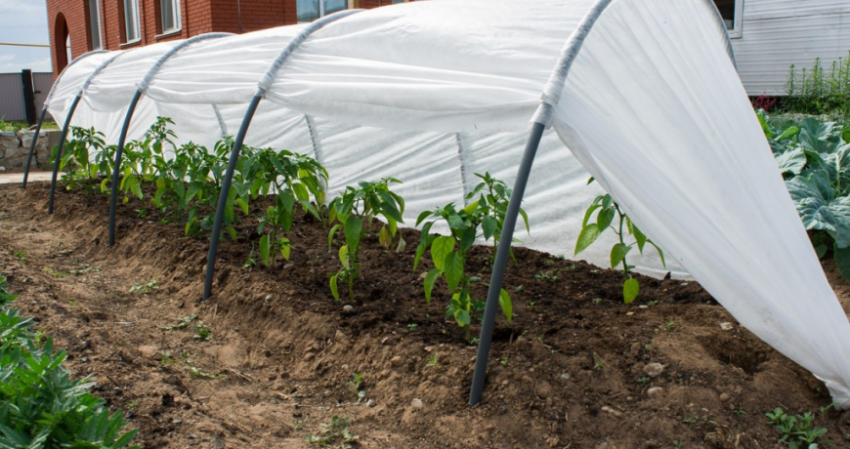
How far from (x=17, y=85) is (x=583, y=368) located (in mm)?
21447

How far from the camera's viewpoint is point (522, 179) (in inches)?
108

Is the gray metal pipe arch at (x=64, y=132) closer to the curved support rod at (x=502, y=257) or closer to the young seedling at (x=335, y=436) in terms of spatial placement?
the young seedling at (x=335, y=436)

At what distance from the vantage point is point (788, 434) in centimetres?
261

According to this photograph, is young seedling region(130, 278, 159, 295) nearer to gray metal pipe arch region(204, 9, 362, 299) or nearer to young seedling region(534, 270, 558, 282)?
gray metal pipe arch region(204, 9, 362, 299)

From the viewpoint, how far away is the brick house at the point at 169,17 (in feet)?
34.4

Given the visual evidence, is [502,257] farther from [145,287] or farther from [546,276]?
[145,287]

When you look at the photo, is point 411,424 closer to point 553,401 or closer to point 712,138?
point 553,401

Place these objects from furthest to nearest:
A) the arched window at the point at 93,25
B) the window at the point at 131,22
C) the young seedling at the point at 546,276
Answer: the arched window at the point at 93,25 → the window at the point at 131,22 → the young seedling at the point at 546,276

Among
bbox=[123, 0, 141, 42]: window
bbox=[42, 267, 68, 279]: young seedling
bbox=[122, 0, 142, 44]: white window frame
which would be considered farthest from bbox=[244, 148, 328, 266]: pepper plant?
bbox=[123, 0, 141, 42]: window

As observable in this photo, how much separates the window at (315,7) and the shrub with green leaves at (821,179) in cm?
804

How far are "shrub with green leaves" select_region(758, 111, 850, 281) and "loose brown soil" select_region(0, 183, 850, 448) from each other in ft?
2.48

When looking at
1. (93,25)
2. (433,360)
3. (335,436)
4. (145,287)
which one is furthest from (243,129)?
(93,25)

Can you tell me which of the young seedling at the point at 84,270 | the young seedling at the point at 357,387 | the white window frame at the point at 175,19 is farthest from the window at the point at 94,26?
the young seedling at the point at 357,387

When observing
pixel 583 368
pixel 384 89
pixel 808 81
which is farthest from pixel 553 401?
pixel 808 81
